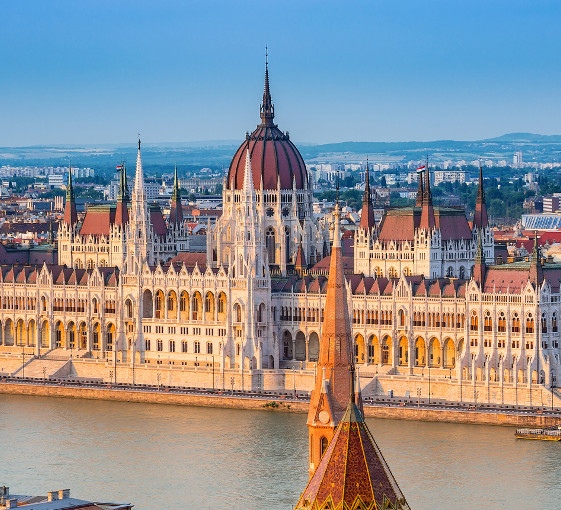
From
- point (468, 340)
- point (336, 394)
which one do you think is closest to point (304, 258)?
point (468, 340)

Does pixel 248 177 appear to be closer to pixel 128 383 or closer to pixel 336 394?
pixel 128 383

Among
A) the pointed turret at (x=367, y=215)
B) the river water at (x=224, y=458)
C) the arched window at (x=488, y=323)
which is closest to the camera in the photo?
the river water at (x=224, y=458)

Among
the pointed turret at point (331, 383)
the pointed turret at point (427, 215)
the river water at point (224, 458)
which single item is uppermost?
the pointed turret at point (427, 215)

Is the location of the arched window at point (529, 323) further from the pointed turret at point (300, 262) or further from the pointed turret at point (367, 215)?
the pointed turret at point (300, 262)

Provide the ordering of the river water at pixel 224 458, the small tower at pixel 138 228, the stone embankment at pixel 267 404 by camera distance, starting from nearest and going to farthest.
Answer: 1. the river water at pixel 224 458
2. the stone embankment at pixel 267 404
3. the small tower at pixel 138 228

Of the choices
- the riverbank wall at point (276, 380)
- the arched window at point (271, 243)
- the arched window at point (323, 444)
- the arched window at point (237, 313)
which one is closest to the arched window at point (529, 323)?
the riverbank wall at point (276, 380)

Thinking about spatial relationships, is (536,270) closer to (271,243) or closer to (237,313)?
(237,313)
